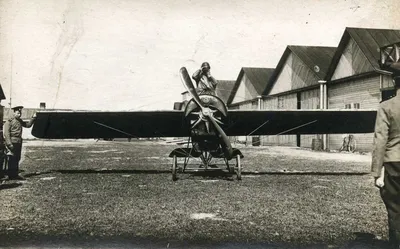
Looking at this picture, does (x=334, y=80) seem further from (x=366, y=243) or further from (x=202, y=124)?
(x=366, y=243)

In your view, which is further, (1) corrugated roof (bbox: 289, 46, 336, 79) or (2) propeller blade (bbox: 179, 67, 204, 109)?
(1) corrugated roof (bbox: 289, 46, 336, 79)

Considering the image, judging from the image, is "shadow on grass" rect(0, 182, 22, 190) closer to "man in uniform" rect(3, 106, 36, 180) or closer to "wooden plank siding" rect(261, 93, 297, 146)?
"man in uniform" rect(3, 106, 36, 180)

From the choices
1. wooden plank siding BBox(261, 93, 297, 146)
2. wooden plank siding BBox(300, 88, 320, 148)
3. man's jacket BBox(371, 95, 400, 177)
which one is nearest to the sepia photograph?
man's jacket BBox(371, 95, 400, 177)

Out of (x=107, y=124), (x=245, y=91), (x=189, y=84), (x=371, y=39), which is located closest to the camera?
(x=189, y=84)

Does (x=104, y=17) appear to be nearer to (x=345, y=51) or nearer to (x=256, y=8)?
(x=256, y=8)

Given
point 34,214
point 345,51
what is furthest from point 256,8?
point 345,51

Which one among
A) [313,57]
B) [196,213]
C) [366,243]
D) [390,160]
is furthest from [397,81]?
[313,57]

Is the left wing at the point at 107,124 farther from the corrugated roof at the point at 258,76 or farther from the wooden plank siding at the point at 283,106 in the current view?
the corrugated roof at the point at 258,76
